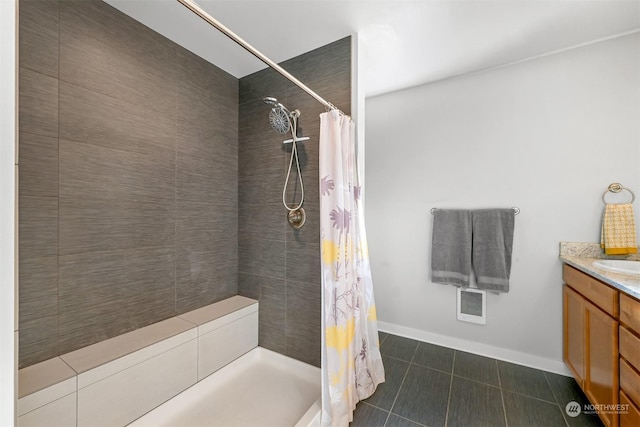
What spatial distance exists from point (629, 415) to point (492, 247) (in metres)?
1.16

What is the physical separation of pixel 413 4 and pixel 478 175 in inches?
56.7

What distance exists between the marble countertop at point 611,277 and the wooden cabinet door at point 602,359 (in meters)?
0.20

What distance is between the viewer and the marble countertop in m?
1.17

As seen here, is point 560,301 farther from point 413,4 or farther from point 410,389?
point 413,4

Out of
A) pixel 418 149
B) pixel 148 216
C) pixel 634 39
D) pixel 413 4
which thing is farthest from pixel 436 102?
pixel 148 216

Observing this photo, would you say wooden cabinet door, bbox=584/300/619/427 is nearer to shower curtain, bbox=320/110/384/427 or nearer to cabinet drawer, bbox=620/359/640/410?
cabinet drawer, bbox=620/359/640/410

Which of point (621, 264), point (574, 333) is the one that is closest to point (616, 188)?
point (621, 264)

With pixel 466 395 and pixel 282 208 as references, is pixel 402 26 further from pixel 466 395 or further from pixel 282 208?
pixel 466 395

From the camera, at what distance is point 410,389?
1.80m

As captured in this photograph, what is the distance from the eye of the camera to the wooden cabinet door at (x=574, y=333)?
1621 millimetres

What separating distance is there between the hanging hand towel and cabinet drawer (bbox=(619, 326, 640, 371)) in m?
0.78

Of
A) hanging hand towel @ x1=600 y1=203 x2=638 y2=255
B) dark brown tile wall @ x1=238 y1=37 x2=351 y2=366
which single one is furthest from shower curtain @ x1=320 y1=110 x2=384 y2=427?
hanging hand towel @ x1=600 y1=203 x2=638 y2=255
